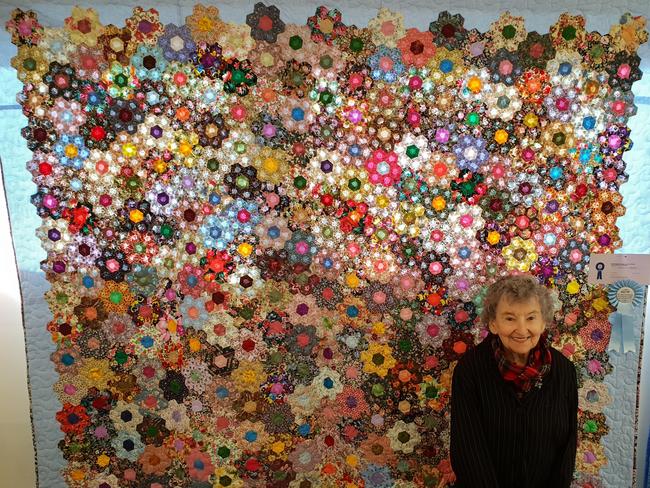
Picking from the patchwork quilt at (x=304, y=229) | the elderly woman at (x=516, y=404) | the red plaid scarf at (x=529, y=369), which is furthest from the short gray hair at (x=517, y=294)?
the patchwork quilt at (x=304, y=229)

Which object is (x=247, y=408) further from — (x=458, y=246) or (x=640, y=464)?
(x=640, y=464)

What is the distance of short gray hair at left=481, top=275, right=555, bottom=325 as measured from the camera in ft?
5.49

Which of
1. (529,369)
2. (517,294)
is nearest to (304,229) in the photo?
(517,294)

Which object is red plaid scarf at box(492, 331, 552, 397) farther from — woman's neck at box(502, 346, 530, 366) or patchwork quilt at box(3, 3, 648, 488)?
patchwork quilt at box(3, 3, 648, 488)

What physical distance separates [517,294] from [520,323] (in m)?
0.09

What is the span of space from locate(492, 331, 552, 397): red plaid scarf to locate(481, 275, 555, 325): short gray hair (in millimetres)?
107

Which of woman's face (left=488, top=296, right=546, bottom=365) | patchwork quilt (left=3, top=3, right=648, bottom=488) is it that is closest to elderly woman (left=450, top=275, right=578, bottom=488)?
woman's face (left=488, top=296, right=546, bottom=365)

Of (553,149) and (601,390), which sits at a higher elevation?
(553,149)

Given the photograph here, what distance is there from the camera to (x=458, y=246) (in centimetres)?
203

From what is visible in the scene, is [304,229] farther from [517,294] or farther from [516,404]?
[516,404]

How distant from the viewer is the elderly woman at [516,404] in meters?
1.68

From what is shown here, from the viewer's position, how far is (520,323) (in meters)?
1.65

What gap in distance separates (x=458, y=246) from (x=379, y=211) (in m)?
0.35

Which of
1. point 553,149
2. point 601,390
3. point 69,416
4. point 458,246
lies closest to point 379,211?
point 458,246
